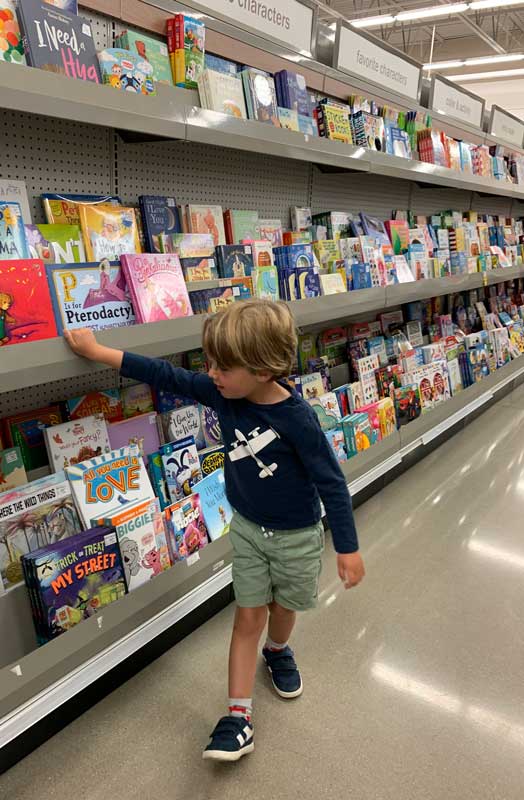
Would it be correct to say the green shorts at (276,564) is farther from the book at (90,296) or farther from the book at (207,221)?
the book at (207,221)

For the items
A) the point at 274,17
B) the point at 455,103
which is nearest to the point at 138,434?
the point at 274,17

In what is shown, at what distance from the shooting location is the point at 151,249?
2.00m

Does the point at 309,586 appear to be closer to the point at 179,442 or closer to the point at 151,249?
the point at 179,442

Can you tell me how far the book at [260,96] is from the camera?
217 cm

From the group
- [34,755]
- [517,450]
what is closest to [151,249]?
[34,755]

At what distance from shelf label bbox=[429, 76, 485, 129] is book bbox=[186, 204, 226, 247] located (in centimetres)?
257

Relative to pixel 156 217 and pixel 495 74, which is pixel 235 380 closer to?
pixel 156 217

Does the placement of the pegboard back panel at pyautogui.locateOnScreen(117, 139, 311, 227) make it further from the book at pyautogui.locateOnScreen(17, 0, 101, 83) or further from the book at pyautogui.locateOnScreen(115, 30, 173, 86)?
the book at pyautogui.locateOnScreen(17, 0, 101, 83)

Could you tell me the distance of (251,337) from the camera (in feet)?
4.28

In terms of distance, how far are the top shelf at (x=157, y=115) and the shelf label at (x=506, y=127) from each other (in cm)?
315

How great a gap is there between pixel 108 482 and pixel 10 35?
4.08 ft

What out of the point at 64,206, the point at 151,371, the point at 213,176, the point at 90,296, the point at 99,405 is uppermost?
the point at 213,176

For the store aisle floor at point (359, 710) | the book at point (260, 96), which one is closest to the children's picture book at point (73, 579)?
the store aisle floor at point (359, 710)

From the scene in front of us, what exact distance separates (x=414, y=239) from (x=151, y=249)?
2191 millimetres
